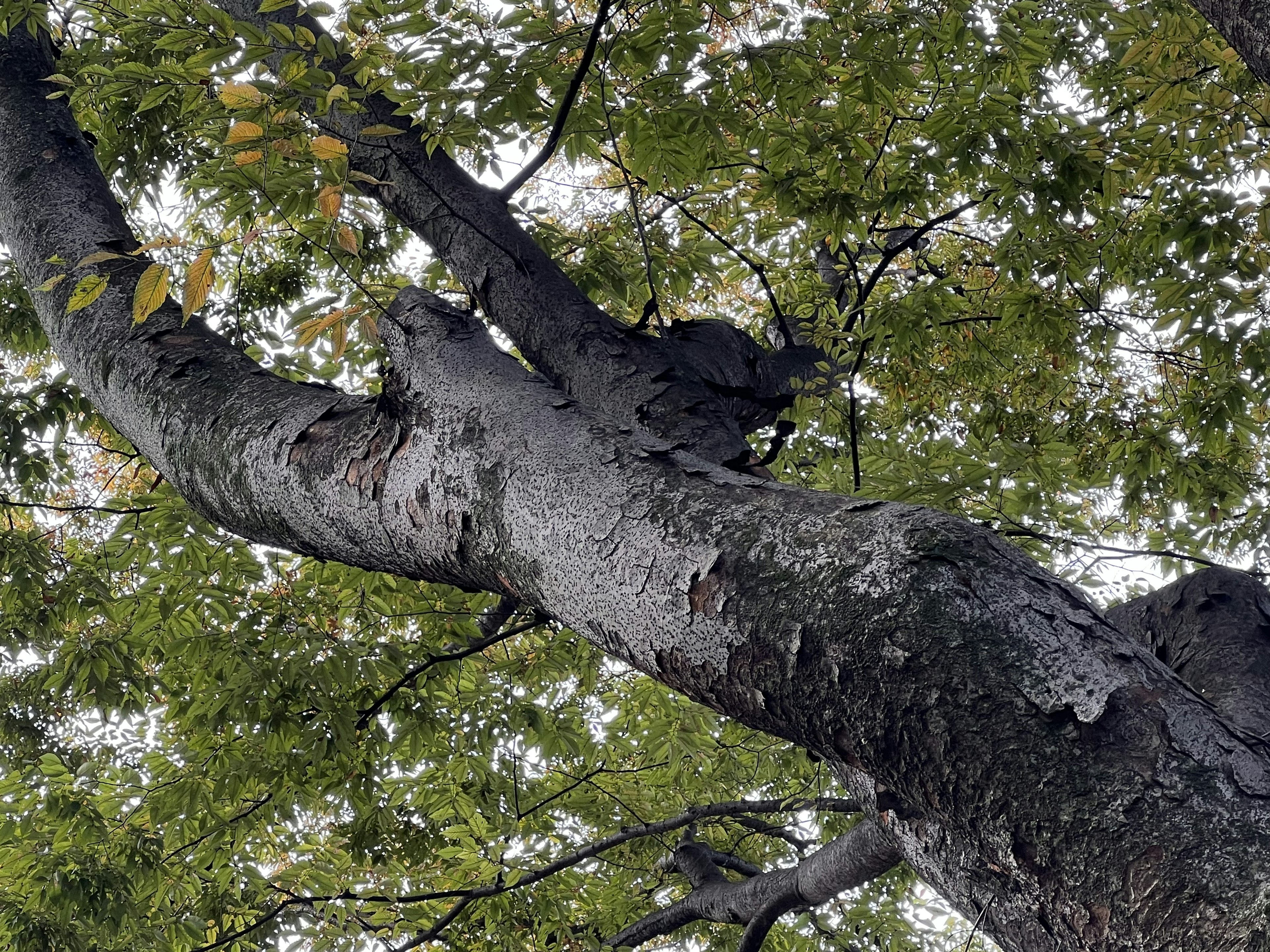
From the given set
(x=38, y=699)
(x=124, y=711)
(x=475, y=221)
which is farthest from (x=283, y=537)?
(x=38, y=699)

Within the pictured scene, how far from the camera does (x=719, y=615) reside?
115cm

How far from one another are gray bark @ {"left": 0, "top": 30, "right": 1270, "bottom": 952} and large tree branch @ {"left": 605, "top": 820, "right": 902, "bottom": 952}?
3.36ft

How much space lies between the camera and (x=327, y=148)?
164 cm

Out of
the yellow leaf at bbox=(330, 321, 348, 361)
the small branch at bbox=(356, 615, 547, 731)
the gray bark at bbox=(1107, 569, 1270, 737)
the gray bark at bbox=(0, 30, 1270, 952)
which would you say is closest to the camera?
the gray bark at bbox=(0, 30, 1270, 952)

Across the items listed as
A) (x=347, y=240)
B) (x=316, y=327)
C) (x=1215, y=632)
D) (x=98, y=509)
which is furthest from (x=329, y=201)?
(x=98, y=509)

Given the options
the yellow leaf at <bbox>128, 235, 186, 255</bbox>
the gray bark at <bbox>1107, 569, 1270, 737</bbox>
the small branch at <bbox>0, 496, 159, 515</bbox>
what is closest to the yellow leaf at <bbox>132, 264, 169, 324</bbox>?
the yellow leaf at <bbox>128, 235, 186, 255</bbox>

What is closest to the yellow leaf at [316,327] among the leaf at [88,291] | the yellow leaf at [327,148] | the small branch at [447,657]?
the yellow leaf at [327,148]

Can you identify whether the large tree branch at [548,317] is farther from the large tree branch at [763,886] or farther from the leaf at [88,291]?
the large tree branch at [763,886]

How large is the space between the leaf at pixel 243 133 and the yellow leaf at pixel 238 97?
0.04 meters

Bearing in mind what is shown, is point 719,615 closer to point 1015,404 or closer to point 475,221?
point 475,221

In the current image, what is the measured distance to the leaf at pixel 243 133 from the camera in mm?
1696

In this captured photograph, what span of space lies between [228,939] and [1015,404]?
461 cm

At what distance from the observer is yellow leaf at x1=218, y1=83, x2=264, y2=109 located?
5.66 feet

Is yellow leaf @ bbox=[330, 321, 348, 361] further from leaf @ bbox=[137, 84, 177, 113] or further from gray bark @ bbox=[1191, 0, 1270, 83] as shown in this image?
gray bark @ bbox=[1191, 0, 1270, 83]
